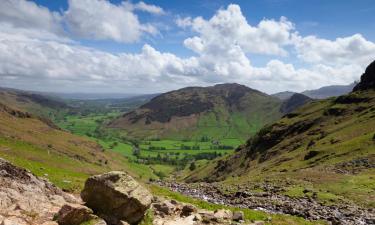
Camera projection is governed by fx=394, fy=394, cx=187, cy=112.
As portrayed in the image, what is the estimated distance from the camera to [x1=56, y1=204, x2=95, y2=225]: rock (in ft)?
81.3

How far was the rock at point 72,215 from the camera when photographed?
24.8 meters

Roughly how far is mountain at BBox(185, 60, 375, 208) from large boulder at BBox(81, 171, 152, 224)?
33.2 meters

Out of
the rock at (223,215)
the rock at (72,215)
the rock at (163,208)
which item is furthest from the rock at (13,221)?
the rock at (223,215)

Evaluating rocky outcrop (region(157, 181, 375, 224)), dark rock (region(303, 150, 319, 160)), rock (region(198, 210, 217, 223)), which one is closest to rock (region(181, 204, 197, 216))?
A: rock (region(198, 210, 217, 223))

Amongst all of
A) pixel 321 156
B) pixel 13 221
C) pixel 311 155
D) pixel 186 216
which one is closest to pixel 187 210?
pixel 186 216

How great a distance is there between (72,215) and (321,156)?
296ft

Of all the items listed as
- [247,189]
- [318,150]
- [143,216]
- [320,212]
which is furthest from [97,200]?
[318,150]

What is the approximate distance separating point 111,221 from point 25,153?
4057 inches

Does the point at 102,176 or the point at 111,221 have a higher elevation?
the point at 102,176

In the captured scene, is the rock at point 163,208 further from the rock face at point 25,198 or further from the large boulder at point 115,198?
the rock face at point 25,198

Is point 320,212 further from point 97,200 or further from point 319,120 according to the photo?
point 319,120

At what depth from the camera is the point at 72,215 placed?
2492 centimetres

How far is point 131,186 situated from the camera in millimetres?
28703

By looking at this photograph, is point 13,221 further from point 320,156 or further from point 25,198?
point 320,156
